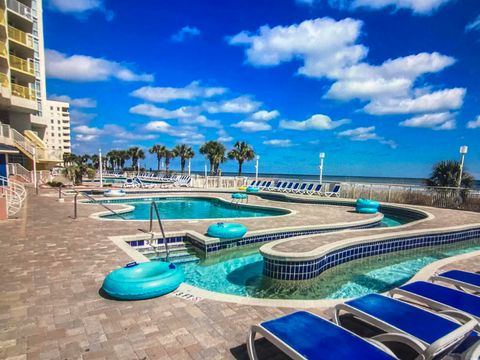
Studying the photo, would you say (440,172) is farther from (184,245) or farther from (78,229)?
(78,229)

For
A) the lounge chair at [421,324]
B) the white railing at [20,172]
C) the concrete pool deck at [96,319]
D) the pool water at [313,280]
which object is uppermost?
the white railing at [20,172]

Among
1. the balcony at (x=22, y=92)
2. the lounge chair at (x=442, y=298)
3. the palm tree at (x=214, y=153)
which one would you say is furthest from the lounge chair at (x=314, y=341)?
the palm tree at (x=214, y=153)

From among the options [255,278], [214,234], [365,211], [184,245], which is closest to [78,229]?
[184,245]

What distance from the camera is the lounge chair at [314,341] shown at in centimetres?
181

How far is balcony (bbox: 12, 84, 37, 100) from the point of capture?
18.6 meters

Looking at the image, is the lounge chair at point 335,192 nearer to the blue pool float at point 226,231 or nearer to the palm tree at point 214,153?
the blue pool float at point 226,231

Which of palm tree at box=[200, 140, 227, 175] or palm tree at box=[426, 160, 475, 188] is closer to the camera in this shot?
palm tree at box=[426, 160, 475, 188]

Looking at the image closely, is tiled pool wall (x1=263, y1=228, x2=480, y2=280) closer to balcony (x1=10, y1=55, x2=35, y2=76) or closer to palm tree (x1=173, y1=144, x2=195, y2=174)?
balcony (x1=10, y1=55, x2=35, y2=76)

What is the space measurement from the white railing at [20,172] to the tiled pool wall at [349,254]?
840 inches

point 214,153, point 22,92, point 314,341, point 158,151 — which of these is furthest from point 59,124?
point 314,341

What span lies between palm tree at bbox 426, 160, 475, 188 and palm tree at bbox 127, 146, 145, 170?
1905 inches

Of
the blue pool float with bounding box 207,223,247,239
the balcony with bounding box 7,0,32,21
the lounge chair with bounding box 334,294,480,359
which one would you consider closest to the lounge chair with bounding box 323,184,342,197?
the blue pool float with bounding box 207,223,247,239

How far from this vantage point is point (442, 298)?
271 centimetres

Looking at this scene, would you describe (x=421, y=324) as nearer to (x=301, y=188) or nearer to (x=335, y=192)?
(x=335, y=192)
